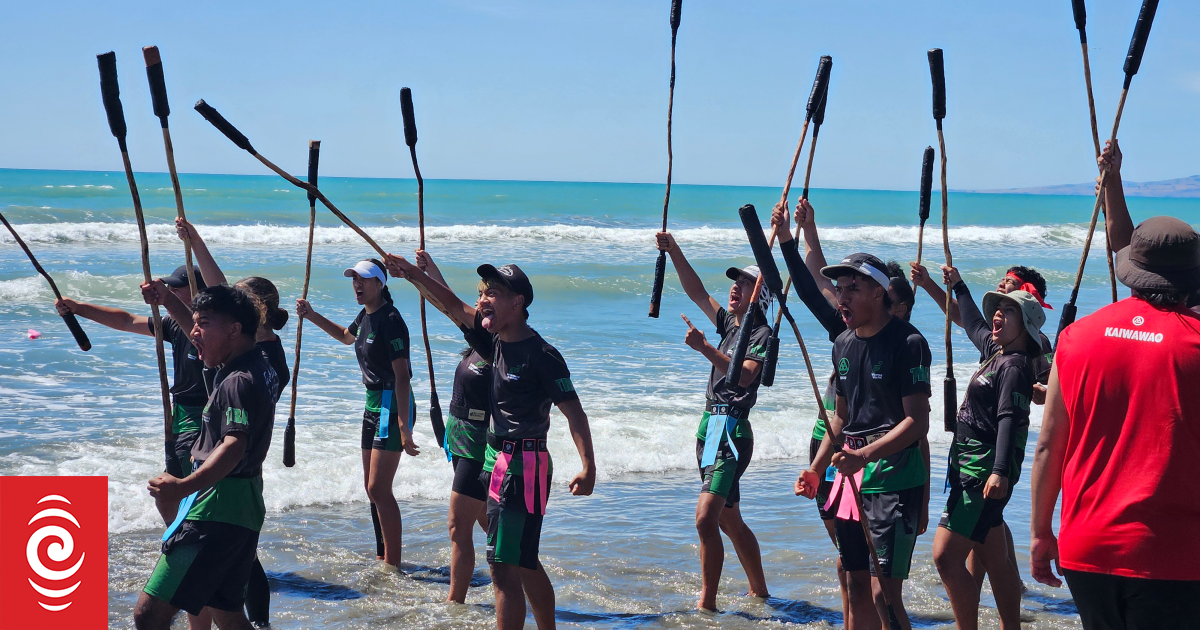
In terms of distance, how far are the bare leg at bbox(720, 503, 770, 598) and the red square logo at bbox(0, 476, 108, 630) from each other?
330 cm

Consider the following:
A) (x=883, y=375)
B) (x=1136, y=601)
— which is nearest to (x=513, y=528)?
(x=883, y=375)

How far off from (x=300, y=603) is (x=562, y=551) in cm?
183

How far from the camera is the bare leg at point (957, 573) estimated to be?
4.90 m

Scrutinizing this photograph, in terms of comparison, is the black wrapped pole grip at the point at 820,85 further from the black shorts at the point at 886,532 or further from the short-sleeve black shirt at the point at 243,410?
the short-sleeve black shirt at the point at 243,410

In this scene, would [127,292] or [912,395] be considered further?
[127,292]

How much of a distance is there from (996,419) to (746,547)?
1.75 metres

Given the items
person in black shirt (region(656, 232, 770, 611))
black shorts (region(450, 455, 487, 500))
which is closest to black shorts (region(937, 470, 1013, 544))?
person in black shirt (region(656, 232, 770, 611))

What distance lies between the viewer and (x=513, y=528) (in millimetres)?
4754

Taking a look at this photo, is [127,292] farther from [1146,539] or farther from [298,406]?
[1146,539]

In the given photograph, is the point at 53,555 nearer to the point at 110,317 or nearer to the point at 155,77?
the point at 110,317

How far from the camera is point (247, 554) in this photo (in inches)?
168

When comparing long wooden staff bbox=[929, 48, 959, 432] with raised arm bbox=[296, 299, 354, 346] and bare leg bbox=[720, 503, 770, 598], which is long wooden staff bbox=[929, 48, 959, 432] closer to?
bare leg bbox=[720, 503, 770, 598]

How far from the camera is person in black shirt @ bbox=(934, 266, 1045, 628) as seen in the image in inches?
193

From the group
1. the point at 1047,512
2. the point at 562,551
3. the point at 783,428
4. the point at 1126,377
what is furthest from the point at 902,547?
the point at 783,428
